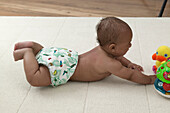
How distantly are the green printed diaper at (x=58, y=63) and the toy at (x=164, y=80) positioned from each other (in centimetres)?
40

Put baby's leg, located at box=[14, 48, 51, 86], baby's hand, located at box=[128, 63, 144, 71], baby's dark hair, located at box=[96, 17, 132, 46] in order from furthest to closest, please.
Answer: baby's hand, located at box=[128, 63, 144, 71]
baby's leg, located at box=[14, 48, 51, 86]
baby's dark hair, located at box=[96, 17, 132, 46]

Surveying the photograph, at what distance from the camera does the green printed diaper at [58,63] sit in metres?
1.12

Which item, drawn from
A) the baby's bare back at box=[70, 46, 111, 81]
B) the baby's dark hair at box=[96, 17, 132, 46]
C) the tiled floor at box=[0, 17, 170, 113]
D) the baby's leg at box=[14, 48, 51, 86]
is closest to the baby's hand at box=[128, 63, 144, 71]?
the tiled floor at box=[0, 17, 170, 113]

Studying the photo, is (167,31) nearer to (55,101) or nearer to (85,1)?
(55,101)

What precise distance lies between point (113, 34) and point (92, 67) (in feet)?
0.73

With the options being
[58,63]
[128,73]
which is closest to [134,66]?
[128,73]

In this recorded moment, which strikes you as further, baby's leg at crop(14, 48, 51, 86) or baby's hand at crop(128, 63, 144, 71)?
baby's hand at crop(128, 63, 144, 71)

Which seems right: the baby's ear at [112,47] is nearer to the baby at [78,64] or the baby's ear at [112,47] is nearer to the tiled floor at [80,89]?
the baby at [78,64]

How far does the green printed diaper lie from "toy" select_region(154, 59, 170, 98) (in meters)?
0.40

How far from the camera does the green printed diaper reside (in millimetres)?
1123

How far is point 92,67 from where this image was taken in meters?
1.15

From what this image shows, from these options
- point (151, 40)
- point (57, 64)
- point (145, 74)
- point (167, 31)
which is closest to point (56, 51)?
point (57, 64)

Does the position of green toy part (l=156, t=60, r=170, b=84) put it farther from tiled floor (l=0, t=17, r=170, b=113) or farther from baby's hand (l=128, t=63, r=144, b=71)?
baby's hand (l=128, t=63, r=144, b=71)

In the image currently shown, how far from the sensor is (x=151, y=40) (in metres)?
1.54
